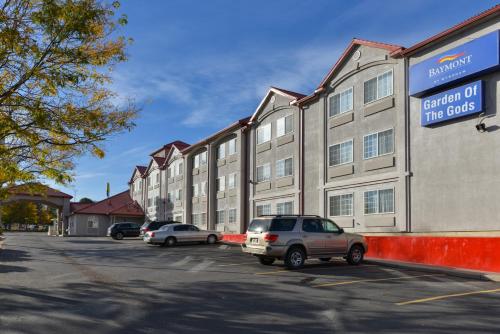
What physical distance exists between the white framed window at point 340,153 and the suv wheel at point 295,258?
938cm

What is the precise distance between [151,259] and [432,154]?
40.7ft

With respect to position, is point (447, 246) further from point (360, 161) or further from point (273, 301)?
point (273, 301)

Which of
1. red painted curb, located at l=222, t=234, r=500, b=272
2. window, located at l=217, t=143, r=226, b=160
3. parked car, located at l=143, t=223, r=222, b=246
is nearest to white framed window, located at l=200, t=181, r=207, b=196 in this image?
window, located at l=217, t=143, r=226, b=160

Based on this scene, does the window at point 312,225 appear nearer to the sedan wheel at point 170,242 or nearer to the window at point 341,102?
the window at point 341,102

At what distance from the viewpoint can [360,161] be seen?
25.3 metres

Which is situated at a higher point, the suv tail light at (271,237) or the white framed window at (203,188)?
the white framed window at (203,188)

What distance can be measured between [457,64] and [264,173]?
1703 cm

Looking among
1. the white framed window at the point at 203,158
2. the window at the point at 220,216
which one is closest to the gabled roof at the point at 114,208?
the white framed window at the point at 203,158

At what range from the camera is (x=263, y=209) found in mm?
35062

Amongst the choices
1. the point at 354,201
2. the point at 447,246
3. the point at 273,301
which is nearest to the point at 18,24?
the point at 273,301

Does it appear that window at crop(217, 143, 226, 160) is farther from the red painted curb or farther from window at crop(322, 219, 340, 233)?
window at crop(322, 219, 340, 233)

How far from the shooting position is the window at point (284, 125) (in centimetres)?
3219

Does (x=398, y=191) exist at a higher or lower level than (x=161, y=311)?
higher

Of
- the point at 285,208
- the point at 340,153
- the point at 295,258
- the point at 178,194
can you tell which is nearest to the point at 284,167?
the point at 285,208
